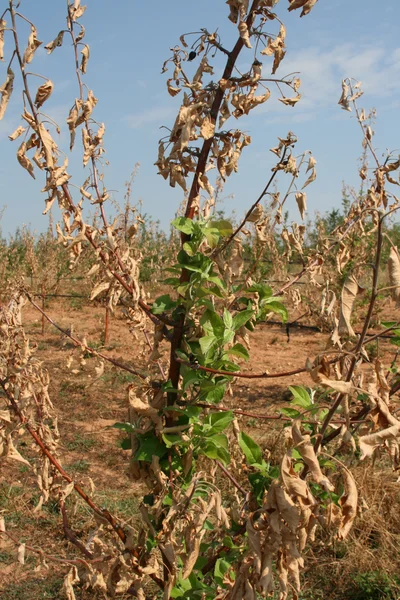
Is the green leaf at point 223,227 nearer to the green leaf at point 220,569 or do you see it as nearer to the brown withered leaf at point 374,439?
the brown withered leaf at point 374,439

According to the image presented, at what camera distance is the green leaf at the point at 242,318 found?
140cm

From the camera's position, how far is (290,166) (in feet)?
4.82

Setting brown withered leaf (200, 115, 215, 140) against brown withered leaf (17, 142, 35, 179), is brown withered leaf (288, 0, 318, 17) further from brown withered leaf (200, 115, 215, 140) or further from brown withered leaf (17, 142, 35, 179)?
brown withered leaf (17, 142, 35, 179)

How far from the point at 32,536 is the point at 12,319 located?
1.76 metres

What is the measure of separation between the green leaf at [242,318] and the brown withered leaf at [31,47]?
2.52ft

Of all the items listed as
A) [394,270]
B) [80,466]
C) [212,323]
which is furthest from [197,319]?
[80,466]

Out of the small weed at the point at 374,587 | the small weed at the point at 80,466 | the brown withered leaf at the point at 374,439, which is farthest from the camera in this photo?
the small weed at the point at 80,466

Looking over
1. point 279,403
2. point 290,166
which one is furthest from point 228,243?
point 279,403

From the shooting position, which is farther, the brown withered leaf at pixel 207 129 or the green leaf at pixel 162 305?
the green leaf at pixel 162 305

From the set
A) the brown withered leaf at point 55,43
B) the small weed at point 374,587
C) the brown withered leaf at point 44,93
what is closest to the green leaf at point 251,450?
the brown withered leaf at point 44,93

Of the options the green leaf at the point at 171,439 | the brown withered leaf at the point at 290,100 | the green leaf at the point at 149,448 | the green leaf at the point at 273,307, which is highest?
the brown withered leaf at the point at 290,100

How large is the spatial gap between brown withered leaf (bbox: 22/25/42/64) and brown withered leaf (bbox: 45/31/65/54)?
0.07 meters

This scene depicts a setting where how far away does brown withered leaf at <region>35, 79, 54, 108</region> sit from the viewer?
1303 mm

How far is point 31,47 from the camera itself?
1259 millimetres
